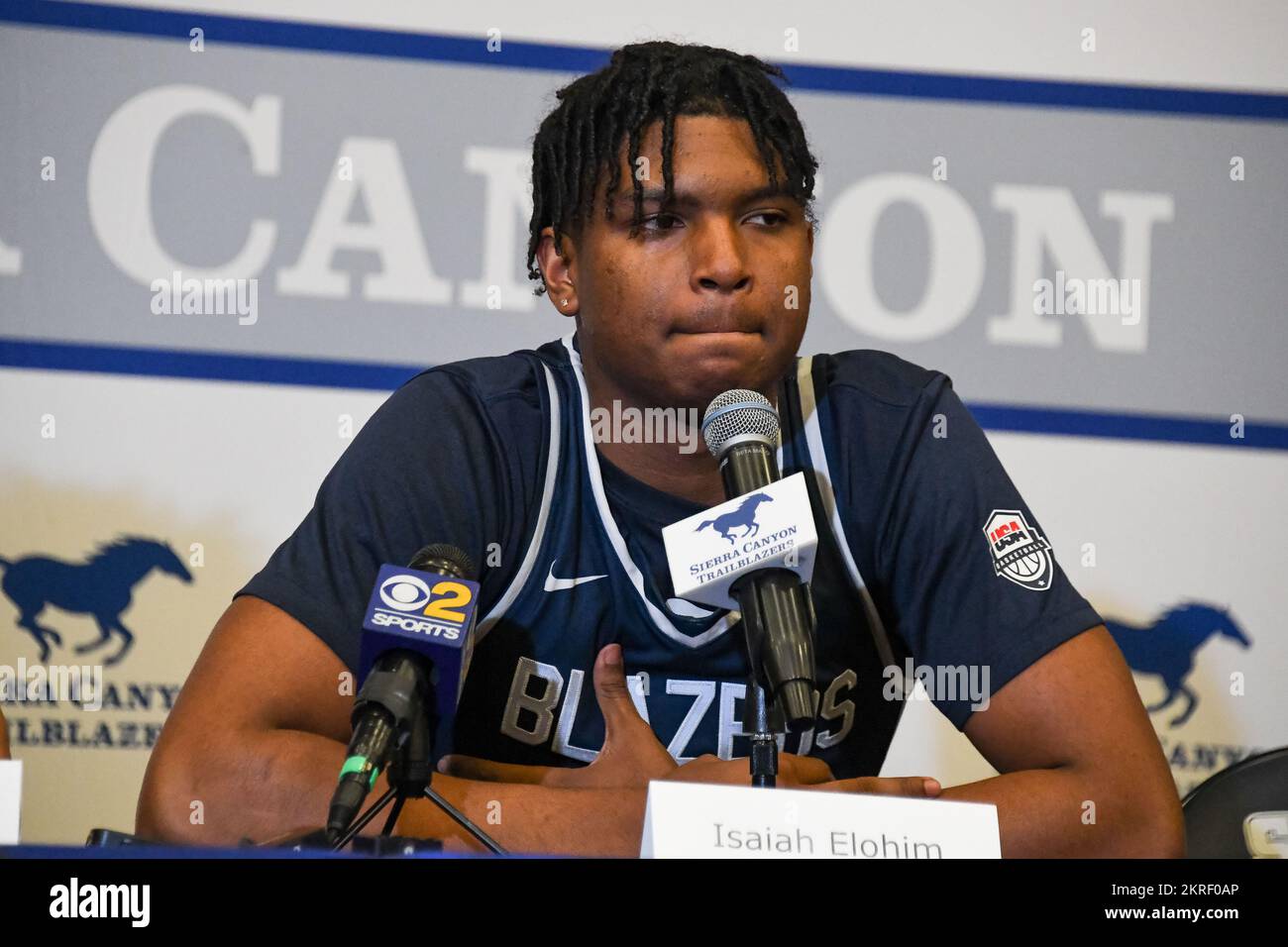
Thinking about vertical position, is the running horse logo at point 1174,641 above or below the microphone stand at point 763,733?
below

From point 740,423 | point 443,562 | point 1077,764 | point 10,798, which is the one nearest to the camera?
point 10,798

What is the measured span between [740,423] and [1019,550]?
646 millimetres

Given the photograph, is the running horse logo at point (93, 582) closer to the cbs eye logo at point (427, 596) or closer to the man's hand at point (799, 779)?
the man's hand at point (799, 779)

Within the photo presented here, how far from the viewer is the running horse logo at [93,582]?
2752 mm

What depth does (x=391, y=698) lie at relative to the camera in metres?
1.27

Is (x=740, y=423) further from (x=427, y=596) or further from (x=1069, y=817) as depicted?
(x=1069, y=817)

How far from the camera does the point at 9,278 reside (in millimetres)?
2822

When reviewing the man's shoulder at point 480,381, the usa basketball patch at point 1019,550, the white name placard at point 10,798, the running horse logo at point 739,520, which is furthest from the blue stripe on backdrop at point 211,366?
the white name placard at point 10,798

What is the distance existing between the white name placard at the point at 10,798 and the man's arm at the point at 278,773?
54 cm

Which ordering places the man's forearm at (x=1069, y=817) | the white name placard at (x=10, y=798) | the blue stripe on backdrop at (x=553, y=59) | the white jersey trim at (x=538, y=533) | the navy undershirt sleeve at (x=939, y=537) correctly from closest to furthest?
the white name placard at (x=10, y=798) → the man's forearm at (x=1069, y=817) → the navy undershirt sleeve at (x=939, y=537) → the white jersey trim at (x=538, y=533) → the blue stripe on backdrop at (x=553, y=59)

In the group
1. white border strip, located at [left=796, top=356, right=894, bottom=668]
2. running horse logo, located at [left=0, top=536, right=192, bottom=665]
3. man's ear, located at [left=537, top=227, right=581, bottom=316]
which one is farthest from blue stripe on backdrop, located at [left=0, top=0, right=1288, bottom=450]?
white border strip, located at [left=796, top=356, right=894, bottom=668]

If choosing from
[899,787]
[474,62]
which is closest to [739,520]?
[899,787]
